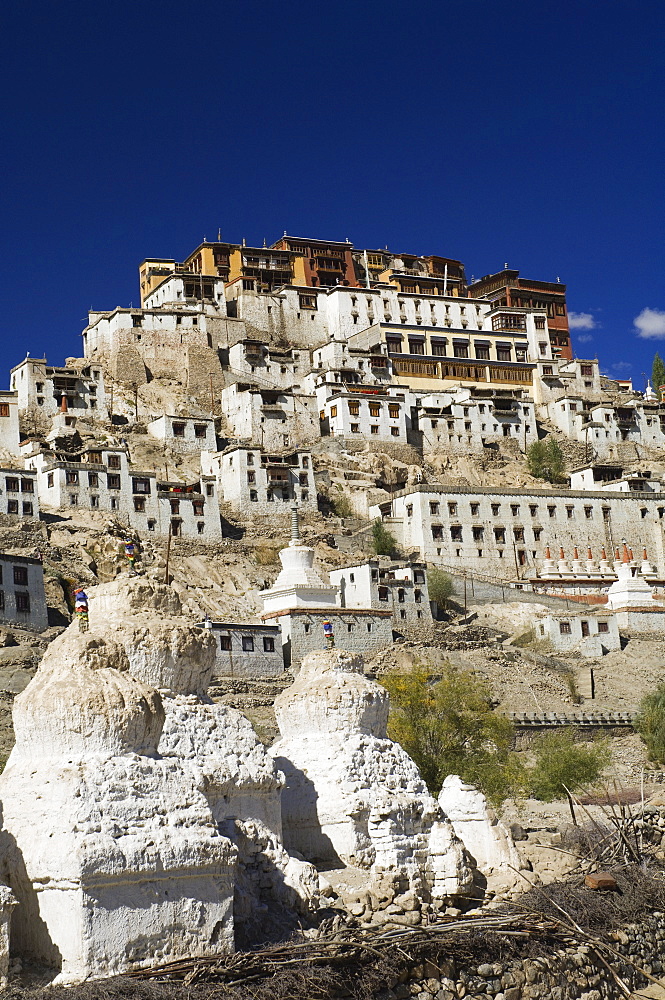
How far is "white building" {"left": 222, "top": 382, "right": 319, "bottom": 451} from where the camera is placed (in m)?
78.9

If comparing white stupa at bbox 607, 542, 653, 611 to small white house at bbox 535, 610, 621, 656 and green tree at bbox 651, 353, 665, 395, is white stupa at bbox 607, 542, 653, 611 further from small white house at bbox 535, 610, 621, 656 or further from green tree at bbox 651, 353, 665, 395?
green tree at bbox 651, 353, 665, 395

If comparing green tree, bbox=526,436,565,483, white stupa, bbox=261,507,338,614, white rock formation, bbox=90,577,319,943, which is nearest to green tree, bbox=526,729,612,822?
white stupa, bbox=261,507,338,614

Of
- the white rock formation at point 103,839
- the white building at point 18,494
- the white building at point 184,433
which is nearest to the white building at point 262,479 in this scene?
the white building at point 184,433

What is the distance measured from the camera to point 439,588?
206ft

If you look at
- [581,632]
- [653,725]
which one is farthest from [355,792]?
[581,632]

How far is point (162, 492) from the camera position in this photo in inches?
2586

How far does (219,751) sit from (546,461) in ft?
232

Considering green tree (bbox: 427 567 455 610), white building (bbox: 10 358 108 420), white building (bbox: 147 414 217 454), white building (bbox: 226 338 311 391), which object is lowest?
green tree (bbox: 427 567 455 610)

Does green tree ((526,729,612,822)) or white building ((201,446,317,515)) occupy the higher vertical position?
white building ((201,446,317,515))

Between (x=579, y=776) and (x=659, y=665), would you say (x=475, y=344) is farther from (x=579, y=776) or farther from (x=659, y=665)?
(x=579, y=776)

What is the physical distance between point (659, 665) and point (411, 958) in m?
45.3

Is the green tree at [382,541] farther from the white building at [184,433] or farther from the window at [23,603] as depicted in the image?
the window at [23,603]

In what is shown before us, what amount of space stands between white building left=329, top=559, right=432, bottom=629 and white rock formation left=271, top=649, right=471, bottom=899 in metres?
39.8

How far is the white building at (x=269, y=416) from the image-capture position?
78938 millimetres
